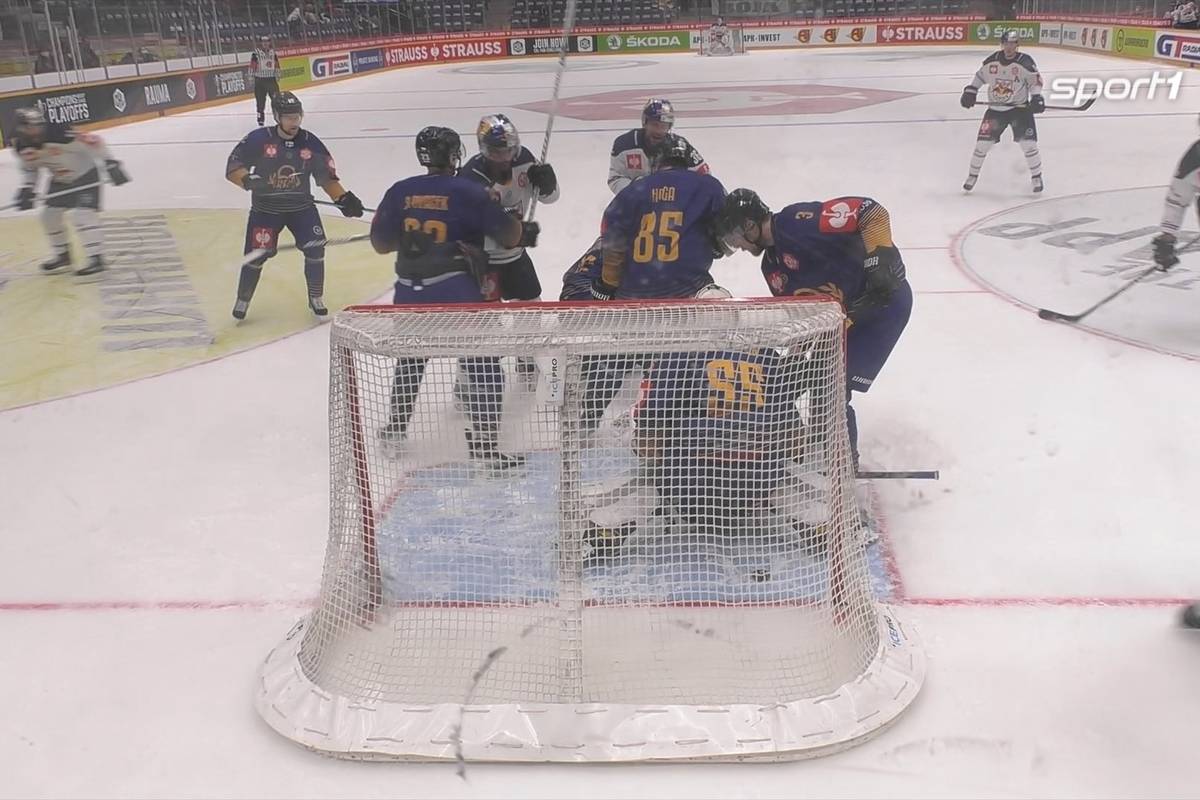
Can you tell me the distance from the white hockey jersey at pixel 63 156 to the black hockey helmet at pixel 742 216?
5067mm

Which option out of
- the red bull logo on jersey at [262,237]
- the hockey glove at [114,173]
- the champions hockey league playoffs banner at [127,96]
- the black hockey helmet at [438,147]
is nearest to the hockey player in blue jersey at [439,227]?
the black hockey helmet at [438,147]

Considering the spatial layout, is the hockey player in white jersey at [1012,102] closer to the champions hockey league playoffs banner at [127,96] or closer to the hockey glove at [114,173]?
the hockey glove at [114,173]

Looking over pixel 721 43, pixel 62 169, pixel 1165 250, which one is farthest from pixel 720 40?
pixel 1165 250

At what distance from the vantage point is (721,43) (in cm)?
2503

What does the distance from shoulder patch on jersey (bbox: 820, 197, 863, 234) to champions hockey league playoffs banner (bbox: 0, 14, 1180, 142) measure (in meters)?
12.3

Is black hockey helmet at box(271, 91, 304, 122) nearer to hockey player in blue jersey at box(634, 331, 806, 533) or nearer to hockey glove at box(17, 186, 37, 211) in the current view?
hockey glove at box(17, 186, 37, 211)

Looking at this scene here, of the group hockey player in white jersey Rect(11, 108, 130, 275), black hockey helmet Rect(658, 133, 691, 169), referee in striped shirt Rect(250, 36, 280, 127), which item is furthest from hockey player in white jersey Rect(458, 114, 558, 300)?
referee in striped shirt Rect(250, 36, 280, 127)

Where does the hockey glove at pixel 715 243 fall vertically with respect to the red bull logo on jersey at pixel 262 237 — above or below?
above

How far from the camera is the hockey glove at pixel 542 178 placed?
13.8 feet

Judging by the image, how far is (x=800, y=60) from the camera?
22562 millimetres

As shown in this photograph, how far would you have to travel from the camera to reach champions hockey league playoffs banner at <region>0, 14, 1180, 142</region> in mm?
14062

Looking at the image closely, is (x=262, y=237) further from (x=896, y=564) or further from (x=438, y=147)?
(x=896, y=564)

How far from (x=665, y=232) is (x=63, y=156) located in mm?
4913

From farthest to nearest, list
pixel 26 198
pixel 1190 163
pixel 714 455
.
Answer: pixel 26 198 → pixel 1190 163 → pixel 714 455
